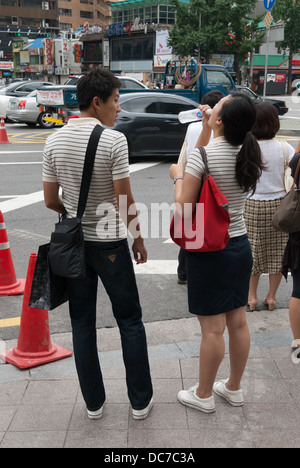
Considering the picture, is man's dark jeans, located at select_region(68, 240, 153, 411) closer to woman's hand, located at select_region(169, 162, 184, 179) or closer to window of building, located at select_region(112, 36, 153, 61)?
woman's hand, located at select_region(169, 162, 184, 179)

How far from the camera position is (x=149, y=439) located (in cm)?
275

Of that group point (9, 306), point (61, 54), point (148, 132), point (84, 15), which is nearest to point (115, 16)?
point (61, 54)

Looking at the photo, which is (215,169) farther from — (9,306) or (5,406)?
(9,306)

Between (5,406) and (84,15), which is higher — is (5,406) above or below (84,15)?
below

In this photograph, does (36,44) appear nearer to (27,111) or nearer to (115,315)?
(27,111)

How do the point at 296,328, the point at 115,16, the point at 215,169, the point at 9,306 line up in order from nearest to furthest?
the point at 215,169, the point at 296,328, the point at 9,306, the point at 115,16

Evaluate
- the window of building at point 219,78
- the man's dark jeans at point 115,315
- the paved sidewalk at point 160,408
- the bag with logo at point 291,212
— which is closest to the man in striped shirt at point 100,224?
the man's dark jeans at point 115,315

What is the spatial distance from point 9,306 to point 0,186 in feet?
17.5

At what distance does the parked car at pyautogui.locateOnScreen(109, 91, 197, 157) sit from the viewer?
11.7 meters

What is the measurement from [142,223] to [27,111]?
1239 cm

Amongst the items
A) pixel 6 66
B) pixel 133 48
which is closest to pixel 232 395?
pixel 133 48

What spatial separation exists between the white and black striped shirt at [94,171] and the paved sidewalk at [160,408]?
107 centimetres

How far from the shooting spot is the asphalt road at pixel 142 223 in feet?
14.9

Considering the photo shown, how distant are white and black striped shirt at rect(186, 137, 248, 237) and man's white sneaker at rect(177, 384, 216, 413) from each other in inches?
38.9
